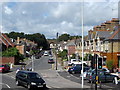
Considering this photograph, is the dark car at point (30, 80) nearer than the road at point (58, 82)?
Yes

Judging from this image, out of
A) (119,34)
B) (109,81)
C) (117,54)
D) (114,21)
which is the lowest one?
(109,81)

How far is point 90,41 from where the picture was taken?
64.2 m

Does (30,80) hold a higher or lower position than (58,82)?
higher

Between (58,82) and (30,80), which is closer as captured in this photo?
(30,80)

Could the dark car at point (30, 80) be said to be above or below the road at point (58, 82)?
above

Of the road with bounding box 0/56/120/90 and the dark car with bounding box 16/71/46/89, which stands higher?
the dark car with bounding box 16/71/46/89

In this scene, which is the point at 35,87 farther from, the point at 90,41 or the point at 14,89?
the point at 90,41

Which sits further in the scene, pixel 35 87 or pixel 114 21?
pixel 114 21

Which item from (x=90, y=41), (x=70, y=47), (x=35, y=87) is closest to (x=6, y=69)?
(x=35, y=87)

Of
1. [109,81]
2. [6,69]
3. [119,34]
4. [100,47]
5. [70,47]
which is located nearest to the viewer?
[109,81]

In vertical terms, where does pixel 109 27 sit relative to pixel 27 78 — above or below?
above

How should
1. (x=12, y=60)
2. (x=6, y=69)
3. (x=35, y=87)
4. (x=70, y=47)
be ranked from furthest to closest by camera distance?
(x=70, y=47) < (x=12, y=60) < (x=6, y=69) < (x=35, y=87)

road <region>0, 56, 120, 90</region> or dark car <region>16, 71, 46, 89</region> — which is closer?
dark car <region>16, 71, 46, 89</region>

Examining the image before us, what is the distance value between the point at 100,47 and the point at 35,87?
3381 centimetres
